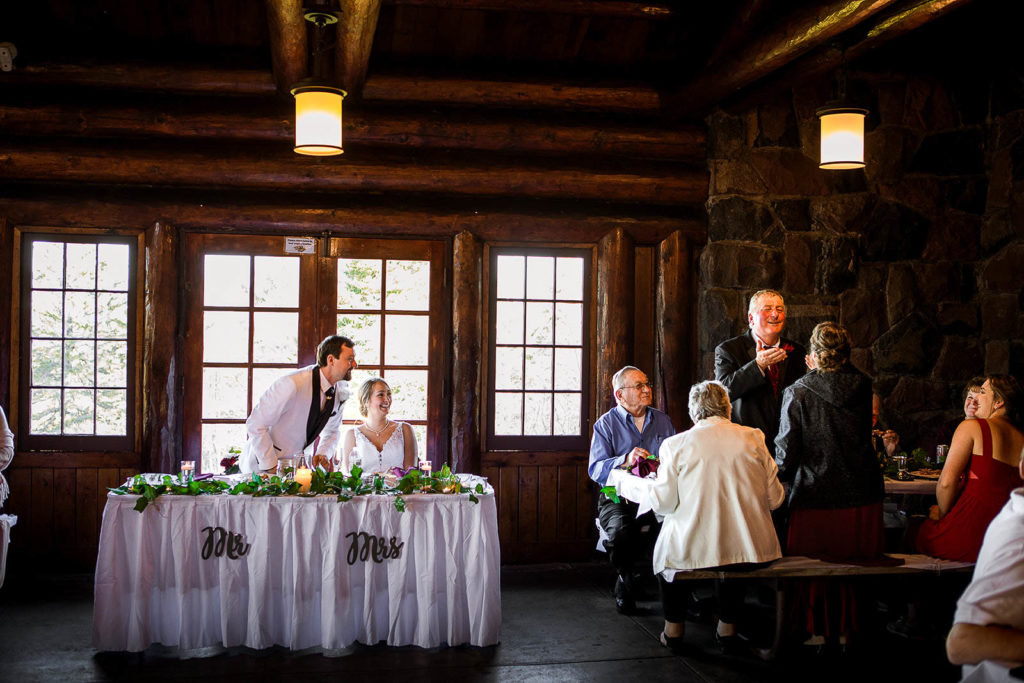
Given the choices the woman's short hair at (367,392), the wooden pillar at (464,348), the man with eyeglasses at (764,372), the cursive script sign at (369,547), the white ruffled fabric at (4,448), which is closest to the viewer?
the cursive script sign at (369,547)

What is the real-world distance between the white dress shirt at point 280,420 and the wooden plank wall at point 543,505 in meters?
1.51

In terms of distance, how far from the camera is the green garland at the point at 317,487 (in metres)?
4.64

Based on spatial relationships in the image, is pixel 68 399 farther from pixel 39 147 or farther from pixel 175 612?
pixel 175 612

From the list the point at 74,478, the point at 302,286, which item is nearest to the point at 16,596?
the point at 74,478

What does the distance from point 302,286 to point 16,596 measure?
2616 mm

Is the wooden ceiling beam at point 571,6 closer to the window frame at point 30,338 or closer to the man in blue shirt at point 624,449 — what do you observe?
the man in blue shirt at point 624,449

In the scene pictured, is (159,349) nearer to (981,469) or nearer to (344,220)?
(344,220)

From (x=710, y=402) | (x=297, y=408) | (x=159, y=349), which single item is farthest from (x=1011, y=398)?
(x=159, y=349)

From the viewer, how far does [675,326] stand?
6.84m

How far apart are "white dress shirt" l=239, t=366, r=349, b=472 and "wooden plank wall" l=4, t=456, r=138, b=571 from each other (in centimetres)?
150

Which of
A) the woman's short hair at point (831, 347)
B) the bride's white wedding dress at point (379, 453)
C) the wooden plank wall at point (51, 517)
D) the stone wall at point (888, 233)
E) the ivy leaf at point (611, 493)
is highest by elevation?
the stone wall at point (888, 233)

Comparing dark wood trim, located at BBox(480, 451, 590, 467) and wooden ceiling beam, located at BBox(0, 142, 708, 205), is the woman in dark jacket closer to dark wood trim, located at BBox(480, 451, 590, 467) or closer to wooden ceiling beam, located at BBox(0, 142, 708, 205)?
dark wood trim, located at BBox(480, 451, 590, 467)

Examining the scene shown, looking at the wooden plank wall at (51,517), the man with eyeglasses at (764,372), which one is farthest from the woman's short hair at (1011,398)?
the wooden plank wall at (51,517)

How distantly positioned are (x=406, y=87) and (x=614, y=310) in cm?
212
